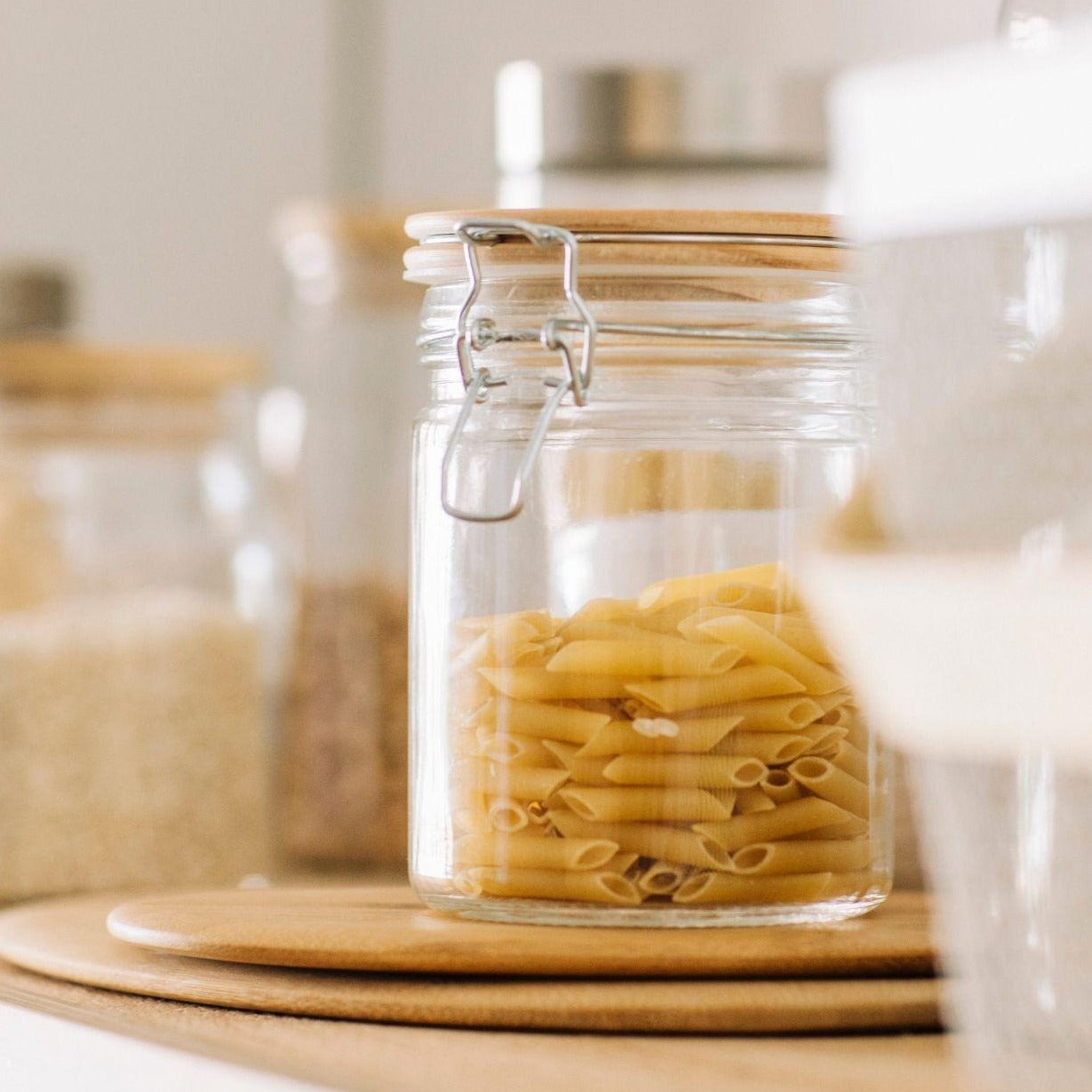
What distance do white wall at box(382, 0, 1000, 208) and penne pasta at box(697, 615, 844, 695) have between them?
515 millimetres

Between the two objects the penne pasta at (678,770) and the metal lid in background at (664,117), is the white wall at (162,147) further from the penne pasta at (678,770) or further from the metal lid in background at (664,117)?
the penne pasta at (678,770)

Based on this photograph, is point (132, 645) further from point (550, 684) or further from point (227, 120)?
point (227, 120)

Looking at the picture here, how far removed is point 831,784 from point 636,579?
0.20ft

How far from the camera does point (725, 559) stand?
1.41 feet

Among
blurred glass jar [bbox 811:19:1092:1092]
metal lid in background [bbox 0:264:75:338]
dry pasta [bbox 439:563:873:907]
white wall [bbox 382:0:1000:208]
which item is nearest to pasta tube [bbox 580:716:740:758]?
dry pasta [bbox 439:563:873:907]

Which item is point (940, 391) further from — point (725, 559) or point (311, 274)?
point (311, 274)

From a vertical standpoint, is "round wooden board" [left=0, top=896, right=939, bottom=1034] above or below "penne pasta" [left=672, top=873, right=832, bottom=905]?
below

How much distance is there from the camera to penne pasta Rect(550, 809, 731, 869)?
403 mm

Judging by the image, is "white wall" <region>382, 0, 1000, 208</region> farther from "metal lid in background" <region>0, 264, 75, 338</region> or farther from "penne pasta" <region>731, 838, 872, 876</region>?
"penne pasta" <region>731, 838, 872, 876</region>

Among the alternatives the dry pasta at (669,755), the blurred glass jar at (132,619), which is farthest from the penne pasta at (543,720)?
the blurred glass jar at (132,619)

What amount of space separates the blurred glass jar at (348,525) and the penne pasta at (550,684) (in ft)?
1.35

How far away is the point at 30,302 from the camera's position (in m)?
1.16

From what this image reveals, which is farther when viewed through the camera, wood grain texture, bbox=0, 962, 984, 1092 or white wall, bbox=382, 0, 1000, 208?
white wall, bbox=382, 0, 1000, 208

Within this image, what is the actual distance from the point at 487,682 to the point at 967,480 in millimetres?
159
